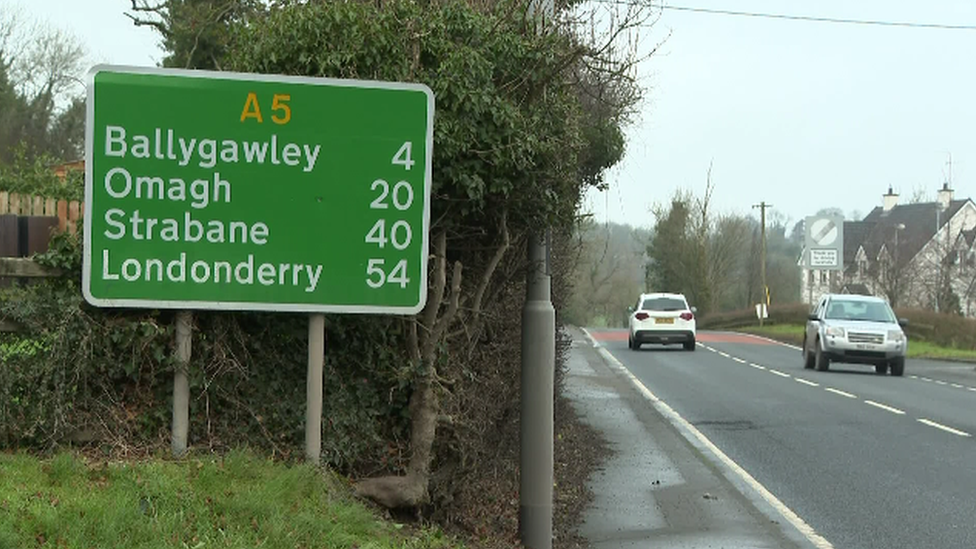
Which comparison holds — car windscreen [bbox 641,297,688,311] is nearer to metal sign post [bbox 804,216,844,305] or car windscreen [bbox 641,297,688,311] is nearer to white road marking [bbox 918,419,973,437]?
white road marking [bbox 918,419,973,437]

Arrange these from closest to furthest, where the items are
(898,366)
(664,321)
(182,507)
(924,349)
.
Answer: (182,507) < (898,366) < (664,321) < (924,349)

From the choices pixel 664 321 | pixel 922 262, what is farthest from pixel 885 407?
pixel 922 262

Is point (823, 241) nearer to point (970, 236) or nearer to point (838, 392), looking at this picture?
point (970, 236)

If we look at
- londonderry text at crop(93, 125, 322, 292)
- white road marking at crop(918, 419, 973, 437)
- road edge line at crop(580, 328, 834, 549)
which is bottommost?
road edge line at crop(580, 328, 834, 549)

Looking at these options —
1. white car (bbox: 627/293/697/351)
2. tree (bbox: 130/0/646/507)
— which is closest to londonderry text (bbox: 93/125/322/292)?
tree (bbox: 130/0/646/507)

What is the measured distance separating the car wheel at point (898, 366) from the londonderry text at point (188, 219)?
87.6ft

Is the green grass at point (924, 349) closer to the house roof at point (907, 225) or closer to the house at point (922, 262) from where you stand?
the house at point (922, 262)

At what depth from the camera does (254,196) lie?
6.12 meters

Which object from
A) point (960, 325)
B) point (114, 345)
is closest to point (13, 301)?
point (114, 345)

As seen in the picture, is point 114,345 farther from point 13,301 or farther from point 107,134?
point 107,134

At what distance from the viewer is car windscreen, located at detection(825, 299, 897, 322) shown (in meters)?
30.7

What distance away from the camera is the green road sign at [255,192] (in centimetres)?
600

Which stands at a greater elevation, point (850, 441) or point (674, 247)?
point (674, 247)

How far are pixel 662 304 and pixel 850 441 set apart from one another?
25.4 m
